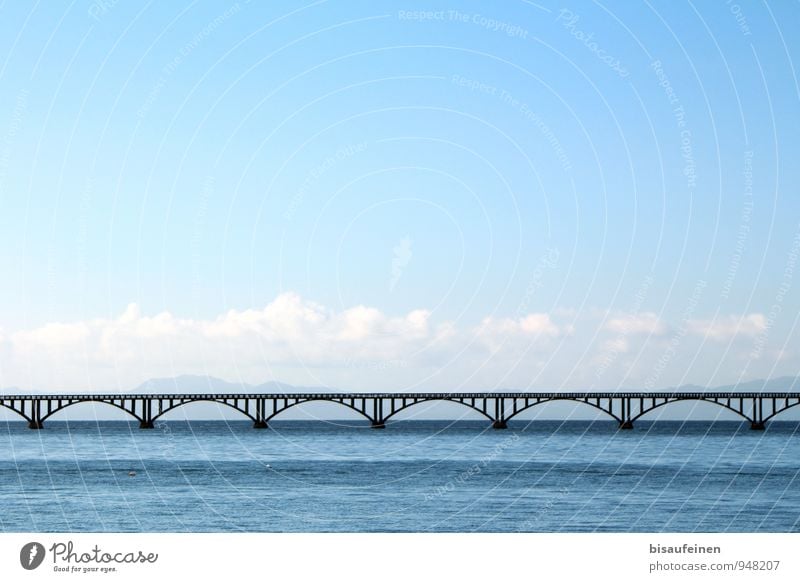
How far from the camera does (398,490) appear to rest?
5666 cm

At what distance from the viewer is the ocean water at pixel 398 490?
4309cm

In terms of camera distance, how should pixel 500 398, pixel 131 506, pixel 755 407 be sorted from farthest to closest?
pixel 755 407 < pixel 500 398 < pixel 131 506

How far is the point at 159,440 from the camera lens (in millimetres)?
117625

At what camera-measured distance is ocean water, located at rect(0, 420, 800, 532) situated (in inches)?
1697
